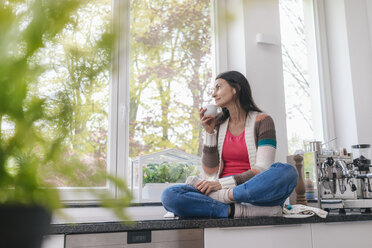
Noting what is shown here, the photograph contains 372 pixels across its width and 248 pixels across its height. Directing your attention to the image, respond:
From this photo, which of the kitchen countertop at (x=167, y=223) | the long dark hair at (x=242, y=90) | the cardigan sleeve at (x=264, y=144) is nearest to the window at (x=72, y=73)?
the kitchen countertop at (x=167, y=223)

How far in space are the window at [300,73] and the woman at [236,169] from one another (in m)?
1.04

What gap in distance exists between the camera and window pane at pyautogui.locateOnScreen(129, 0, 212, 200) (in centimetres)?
242

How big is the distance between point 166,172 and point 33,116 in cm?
219

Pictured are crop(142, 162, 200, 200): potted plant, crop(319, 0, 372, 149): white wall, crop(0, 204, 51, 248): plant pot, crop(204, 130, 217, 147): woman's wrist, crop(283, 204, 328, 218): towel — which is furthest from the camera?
Answer: crop(319, 0, 372, 149): white wall

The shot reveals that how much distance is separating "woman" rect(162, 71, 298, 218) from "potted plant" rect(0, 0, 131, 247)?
1.61 metres

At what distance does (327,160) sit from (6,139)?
88.2 inches

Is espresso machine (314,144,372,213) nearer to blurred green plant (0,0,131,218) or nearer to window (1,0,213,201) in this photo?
window (1,0,213,201)

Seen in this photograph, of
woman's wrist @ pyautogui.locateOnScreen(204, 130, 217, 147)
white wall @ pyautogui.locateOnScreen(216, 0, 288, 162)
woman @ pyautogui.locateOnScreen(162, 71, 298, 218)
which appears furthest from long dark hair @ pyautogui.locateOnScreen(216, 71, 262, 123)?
white wall @ pyautogui.locateOnScreen(216, 0, 288, 162)

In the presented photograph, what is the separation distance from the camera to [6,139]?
0.80 feet

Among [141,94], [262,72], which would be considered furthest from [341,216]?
[141,94]

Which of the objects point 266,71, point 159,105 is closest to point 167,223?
point 159,105

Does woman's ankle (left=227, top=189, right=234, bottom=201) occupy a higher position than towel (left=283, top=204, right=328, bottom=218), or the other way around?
woman's ankle (left=227, top=189, right=234, bottom=201)

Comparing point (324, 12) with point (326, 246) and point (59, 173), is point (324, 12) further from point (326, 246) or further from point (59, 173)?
point (59, 173)

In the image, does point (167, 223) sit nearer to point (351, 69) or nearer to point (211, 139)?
point (211, 139)
